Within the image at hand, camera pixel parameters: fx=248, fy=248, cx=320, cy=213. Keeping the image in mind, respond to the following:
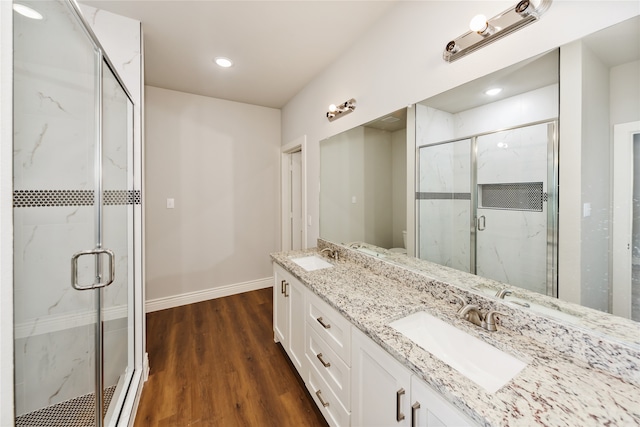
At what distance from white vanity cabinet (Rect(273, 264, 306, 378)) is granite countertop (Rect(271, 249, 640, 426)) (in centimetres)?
52

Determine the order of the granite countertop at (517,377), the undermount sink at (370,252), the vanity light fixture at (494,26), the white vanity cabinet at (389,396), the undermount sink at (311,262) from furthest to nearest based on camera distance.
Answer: the undermount sink at (311,262), the undermount sink at (370,252), the vanity light fixture at (494,26), the white vanity cabinet at (389,396), the granite countertop at (517,377)

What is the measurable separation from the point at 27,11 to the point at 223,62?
1583 mm

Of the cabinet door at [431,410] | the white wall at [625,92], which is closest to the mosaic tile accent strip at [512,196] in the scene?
the white wall at [625,92]

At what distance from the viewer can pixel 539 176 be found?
969 millimetres

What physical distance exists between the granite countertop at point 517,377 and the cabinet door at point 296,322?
0.48 meters

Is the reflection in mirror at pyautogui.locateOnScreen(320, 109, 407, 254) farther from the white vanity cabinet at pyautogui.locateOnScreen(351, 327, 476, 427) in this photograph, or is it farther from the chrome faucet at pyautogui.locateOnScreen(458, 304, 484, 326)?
the white vanity cabinet at pyautogui.locateOnScreen(351, 327, 476, 427)

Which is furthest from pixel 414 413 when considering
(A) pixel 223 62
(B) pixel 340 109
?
(A) pixel 223 62

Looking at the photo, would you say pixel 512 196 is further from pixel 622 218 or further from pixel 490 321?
pixel 490 321

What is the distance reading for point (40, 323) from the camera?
42.8 inches

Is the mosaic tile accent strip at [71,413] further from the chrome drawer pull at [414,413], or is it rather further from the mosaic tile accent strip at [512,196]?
the mosaic tile accent strip at [512,196]

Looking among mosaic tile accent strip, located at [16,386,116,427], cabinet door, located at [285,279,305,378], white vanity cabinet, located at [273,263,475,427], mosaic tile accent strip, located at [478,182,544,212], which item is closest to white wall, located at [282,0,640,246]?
mosaic tile accent strip, located at [478,182,544,212]

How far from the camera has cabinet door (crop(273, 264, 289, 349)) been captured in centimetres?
193

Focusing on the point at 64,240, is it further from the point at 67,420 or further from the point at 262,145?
the point at 262,145

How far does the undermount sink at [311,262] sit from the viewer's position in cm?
210
